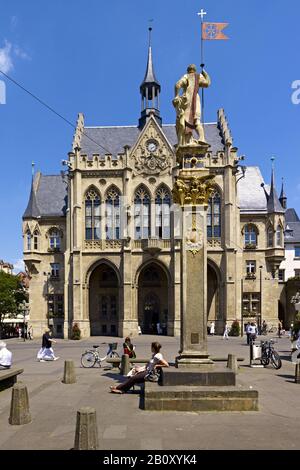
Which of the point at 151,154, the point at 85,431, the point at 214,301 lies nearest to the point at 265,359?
the point at 85,431

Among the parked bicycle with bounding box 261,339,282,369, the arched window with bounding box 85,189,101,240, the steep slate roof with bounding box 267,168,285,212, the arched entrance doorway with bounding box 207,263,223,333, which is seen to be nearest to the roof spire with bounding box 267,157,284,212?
the steep slate roof with bounding box 267,168,285,212

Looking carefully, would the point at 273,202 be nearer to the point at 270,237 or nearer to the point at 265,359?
the point at 270,237

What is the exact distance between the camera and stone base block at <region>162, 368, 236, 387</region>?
32.5 feet

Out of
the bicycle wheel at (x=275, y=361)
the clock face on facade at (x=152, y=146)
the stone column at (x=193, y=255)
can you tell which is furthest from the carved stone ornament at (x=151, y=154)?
the stone column at (x=193, y=255)

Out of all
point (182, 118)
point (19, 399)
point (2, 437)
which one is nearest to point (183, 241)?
point (182, 118)

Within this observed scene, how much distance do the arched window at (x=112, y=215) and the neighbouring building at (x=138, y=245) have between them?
0.10m

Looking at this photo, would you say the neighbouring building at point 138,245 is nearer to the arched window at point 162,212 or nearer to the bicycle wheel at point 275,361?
the arched window at point 162,212

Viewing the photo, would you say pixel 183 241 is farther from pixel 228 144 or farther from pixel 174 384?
pixel 228 144

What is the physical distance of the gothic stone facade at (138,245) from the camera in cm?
3888

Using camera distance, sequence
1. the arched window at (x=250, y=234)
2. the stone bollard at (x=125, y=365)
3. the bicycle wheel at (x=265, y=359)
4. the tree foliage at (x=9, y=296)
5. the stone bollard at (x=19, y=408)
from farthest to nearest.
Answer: the tree foliage at (x=9, y=296) < the arched window at (x=250, y=234) < the bicycle wheel at (x=265, y=359) < the stone bollard at (x=125, y=365) < the stone bollard at (x=19, y=408)

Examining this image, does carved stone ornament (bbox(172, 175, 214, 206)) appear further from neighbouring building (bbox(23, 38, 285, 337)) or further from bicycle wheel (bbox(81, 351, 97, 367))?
neighbouring building (bbox(23, 38, 285, 337))

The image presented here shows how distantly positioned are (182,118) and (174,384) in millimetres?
7074

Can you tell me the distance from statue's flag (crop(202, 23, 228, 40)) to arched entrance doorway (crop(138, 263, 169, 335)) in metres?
31.0

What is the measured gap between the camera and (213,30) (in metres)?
12.1
